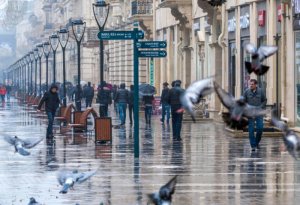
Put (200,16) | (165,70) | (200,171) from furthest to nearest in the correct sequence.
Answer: (165,70) < (200,16) < (200,171)

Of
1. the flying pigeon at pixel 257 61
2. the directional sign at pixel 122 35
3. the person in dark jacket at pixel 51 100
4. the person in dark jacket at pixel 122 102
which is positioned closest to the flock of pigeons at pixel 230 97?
the flying pigeon at pixel 257 61

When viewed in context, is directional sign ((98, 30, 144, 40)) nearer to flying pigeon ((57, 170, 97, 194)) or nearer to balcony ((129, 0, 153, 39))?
flying pigeon ((57, 170, 97, 194))

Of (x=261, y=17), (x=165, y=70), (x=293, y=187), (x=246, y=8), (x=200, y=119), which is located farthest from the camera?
(x=165, y=70)

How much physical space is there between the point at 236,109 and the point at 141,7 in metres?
62.9

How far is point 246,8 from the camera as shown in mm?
45156

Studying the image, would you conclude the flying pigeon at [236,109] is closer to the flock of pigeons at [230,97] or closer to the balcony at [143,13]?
the flock of pigeons at [230,97]

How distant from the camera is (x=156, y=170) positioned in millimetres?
23812

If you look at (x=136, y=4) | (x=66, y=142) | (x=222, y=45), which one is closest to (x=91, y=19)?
(x=136, y=4)

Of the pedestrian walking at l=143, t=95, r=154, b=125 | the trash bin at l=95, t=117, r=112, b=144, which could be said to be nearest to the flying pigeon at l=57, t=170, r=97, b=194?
the trash bin at l=95, t=117, r=112, b=144

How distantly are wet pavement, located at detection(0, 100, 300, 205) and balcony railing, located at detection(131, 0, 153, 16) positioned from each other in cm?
3360

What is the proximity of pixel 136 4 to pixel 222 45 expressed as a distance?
2188cm

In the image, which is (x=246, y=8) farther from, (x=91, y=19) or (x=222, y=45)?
(x=91, y=19)

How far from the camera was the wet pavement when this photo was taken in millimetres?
18672

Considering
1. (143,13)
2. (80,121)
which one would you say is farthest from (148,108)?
(143,13)
